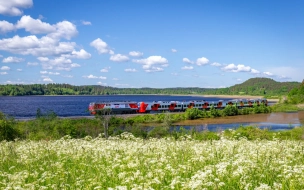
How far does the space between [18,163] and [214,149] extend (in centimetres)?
568

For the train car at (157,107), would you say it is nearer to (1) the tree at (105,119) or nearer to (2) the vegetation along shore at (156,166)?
(1) the tree at (105,119)

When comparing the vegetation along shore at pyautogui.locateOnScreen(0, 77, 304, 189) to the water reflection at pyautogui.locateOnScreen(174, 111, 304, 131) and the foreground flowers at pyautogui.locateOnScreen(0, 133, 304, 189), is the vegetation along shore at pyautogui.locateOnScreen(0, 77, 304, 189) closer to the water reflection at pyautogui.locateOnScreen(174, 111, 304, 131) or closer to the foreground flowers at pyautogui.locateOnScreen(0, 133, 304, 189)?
the foreground flowers at pyautogui.locateOnScreen(0, 133, 304, 189)

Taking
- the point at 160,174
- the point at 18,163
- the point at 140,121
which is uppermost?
the point at 160,174

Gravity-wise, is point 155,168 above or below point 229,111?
above

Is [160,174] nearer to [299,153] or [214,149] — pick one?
[214,149]

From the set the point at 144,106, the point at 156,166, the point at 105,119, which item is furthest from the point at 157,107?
the point at 156,166

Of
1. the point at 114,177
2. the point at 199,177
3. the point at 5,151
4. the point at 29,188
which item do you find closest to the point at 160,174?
the point at 114,177

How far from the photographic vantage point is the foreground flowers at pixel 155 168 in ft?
18.2

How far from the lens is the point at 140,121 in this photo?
70.0 m

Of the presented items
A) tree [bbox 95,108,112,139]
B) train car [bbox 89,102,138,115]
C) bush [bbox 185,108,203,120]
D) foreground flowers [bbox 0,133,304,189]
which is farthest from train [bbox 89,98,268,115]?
foreground flowers [bbox 0,133,304,189]

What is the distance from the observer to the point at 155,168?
7105 millimetres

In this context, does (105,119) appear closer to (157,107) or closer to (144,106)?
(144,106)

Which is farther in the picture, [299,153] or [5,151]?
[5,151]

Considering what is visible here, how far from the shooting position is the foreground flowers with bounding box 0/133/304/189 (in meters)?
5.54
